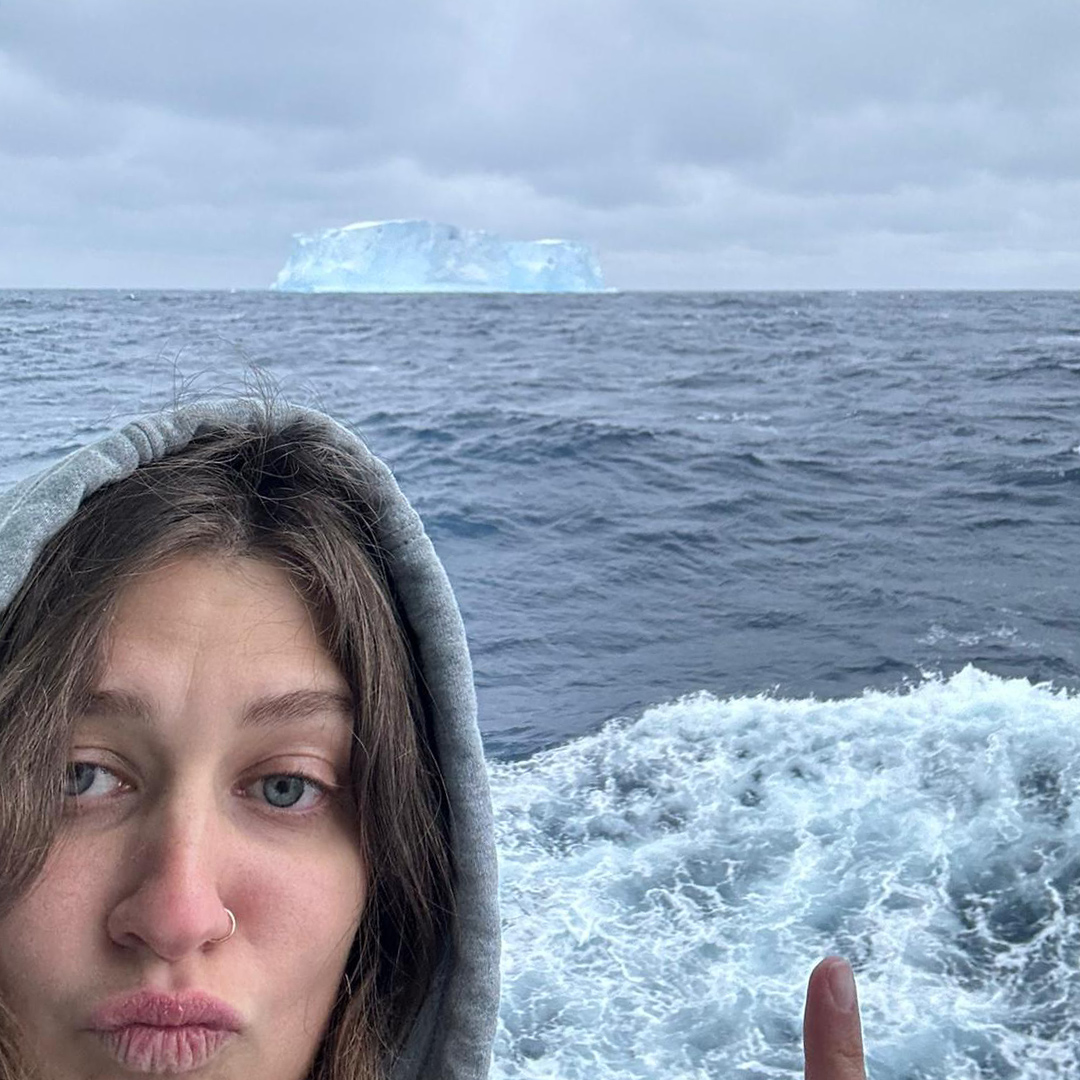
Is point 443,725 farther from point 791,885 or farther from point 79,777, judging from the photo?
point 791,885

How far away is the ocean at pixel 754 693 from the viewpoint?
254 centimetres

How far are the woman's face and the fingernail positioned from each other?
0.34 metres

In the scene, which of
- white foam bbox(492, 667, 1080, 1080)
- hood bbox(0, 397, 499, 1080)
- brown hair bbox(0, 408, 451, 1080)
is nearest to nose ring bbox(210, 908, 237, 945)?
brown hair bbox(0, 408, 451, 1080)

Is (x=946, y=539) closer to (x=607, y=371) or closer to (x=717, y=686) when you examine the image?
(x=717, y=686)

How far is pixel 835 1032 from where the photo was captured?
23.3 inches

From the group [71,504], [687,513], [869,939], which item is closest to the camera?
[71,504]

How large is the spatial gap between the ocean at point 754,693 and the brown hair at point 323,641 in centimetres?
19

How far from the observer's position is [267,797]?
74 cm

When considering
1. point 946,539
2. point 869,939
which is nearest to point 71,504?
point 869,939

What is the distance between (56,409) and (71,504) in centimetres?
672

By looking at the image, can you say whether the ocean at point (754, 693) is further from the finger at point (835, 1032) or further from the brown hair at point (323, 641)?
the finger at point (835, 1032)

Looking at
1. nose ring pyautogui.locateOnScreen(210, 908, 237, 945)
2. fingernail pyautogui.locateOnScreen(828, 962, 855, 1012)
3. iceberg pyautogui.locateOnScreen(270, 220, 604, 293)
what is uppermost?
iceberg pyautogui.locateOnScreen(270, 220, 604, 293)

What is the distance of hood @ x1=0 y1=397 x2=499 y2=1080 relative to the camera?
83 centimetres

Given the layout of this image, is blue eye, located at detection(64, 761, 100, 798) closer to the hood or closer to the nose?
the nose
